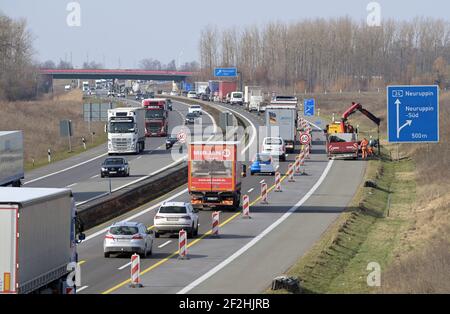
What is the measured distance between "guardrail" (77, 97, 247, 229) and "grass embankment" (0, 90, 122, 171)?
51.2ft

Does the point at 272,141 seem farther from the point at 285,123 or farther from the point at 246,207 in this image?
the point at 246,207

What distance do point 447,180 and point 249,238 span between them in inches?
862

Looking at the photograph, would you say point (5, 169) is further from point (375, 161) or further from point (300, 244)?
point (375, 161)

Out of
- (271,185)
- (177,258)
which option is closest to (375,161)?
(271,185)

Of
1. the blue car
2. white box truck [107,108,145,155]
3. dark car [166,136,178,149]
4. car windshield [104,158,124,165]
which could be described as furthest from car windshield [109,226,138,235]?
dark car [166,136,178,149]

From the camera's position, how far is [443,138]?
72.4m

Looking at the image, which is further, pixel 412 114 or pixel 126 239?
pixel 412 114

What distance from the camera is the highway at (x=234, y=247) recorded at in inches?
1185

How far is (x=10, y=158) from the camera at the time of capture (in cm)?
4894

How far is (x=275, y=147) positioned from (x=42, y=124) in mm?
40903

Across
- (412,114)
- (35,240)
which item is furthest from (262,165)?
(35,240)

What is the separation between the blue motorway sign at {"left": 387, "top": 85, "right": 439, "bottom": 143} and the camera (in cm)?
4369

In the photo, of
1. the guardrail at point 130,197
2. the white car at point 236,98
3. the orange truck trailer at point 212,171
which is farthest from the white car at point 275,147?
the white car at point 236,98

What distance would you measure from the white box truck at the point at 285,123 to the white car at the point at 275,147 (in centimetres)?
620
